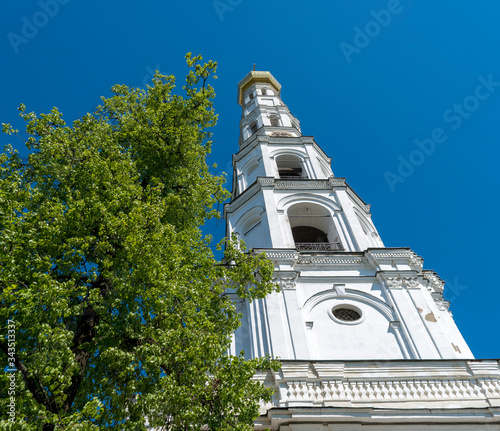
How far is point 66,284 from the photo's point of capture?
745cm

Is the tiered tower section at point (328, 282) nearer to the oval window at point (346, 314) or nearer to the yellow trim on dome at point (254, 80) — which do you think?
the oval window at point (346, 314)

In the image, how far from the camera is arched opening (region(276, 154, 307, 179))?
80.3ft

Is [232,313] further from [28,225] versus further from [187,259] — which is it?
[28,225]

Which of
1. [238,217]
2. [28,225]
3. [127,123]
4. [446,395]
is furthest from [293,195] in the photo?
[28,225]

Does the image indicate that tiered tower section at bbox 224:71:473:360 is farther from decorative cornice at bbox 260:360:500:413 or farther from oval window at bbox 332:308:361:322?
decorative cornice at bbox 260:360:500:413

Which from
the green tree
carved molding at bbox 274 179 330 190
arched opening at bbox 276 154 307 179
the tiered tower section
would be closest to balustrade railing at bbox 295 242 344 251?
the tiered tower section

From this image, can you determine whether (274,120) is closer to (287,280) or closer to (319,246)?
(319,246)

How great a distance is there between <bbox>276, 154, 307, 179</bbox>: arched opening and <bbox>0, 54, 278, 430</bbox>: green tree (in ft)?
44.1

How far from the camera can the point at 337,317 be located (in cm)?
1518

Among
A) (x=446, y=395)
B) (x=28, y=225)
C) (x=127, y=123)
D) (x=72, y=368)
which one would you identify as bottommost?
(x=72, y=368)

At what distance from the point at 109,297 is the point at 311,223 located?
13867 millimetres

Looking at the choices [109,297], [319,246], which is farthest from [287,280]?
[109,297]

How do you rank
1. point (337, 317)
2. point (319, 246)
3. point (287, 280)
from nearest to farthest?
point (337, 317), point (287, 280), point (319, 246)

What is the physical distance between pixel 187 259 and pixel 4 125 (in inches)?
→ 216
